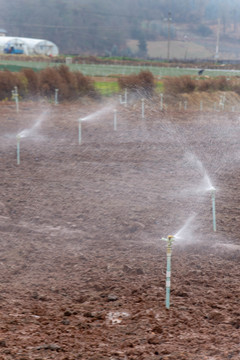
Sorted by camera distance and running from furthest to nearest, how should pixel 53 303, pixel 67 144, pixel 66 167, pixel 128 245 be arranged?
1. pixel 67 144
2. pixel 66 167
3. pixel 128 245
4. pixel 53 303

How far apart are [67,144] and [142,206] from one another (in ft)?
22.7

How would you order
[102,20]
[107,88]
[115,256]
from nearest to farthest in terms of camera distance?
[115,256], [107,88], [102,20]

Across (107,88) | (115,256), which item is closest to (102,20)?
(107,88)

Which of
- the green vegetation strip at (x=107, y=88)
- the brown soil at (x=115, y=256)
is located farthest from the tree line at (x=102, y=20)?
the brown soil at (x=115, y=256)

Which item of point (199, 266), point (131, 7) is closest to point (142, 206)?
point (199, 266)

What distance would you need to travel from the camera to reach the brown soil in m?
4.57

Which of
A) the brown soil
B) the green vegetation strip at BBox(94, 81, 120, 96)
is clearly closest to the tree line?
the green vegetation strip at BBox(94, 81, 120, 96)

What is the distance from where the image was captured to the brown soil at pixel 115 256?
15.0 ft

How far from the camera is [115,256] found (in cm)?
675

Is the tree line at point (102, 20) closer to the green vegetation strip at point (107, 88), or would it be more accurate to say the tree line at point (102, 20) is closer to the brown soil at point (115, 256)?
the green vegetation strip at point (107, 88)

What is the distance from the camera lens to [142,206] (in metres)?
9.01

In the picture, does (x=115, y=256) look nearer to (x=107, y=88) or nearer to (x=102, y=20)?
(x=107, y=88)

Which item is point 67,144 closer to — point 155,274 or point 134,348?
point 155,274

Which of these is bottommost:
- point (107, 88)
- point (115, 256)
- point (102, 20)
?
point (115, 256)
